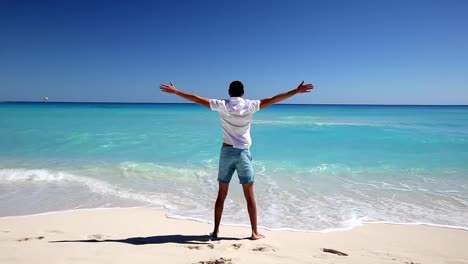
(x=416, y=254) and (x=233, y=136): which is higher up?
(x=233, y=136)

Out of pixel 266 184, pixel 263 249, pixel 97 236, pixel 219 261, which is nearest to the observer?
pixel 219 261

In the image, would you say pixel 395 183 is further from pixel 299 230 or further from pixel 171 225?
pixel 171 225

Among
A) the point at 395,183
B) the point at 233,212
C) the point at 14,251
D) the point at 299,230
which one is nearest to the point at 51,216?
the point at 14,251

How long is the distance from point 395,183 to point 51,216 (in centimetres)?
734

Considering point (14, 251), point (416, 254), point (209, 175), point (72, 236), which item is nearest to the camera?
point (14, 251)

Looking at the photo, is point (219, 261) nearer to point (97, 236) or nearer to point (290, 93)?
point (97, 236)

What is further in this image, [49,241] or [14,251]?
[49,241]

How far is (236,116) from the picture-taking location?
4098 mm

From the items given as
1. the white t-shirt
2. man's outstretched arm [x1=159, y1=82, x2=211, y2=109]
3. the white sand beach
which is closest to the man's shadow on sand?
the white sand beach

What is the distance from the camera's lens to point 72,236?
4.33 meters

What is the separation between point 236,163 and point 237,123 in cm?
49

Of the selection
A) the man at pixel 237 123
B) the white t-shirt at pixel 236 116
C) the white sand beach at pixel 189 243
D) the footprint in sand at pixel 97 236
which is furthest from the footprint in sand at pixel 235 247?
the footprint in sand at pixel 97 236

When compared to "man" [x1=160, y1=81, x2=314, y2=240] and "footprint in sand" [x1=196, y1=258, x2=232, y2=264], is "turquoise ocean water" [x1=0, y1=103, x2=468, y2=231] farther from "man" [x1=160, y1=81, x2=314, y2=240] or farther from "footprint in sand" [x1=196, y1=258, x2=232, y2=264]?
"footprint in sand" [x1=196, y1=258, x2=232, y2=264]

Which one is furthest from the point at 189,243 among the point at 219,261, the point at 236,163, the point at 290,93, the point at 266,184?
the point at 266,184
